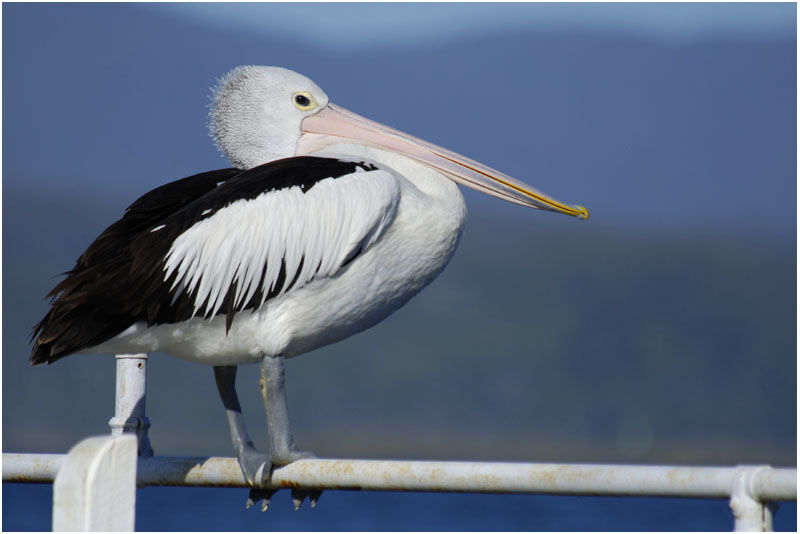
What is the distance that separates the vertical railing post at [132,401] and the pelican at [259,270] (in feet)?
0.21

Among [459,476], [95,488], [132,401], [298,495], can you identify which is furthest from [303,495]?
[95,488]

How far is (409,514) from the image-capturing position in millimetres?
31641

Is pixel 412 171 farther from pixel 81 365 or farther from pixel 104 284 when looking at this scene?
pixel 81 365

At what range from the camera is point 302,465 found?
268 cm

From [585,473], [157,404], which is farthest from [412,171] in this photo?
[157,404]

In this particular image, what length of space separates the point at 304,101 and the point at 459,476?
189cm

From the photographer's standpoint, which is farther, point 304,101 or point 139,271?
point 304,101

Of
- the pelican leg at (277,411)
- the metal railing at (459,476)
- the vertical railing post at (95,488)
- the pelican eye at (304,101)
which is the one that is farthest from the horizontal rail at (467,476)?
the pelican eye at (304,101)

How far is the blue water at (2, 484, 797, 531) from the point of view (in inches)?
1031

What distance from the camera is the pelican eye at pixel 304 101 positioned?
3793mm

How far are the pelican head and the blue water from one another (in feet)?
68.4

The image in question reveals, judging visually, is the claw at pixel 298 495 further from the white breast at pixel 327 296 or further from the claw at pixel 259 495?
the white breast at pixel 327 296

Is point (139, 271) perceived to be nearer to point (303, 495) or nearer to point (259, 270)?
point (259, 270)

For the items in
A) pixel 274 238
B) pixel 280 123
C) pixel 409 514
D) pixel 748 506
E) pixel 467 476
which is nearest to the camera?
pixel 748 506
